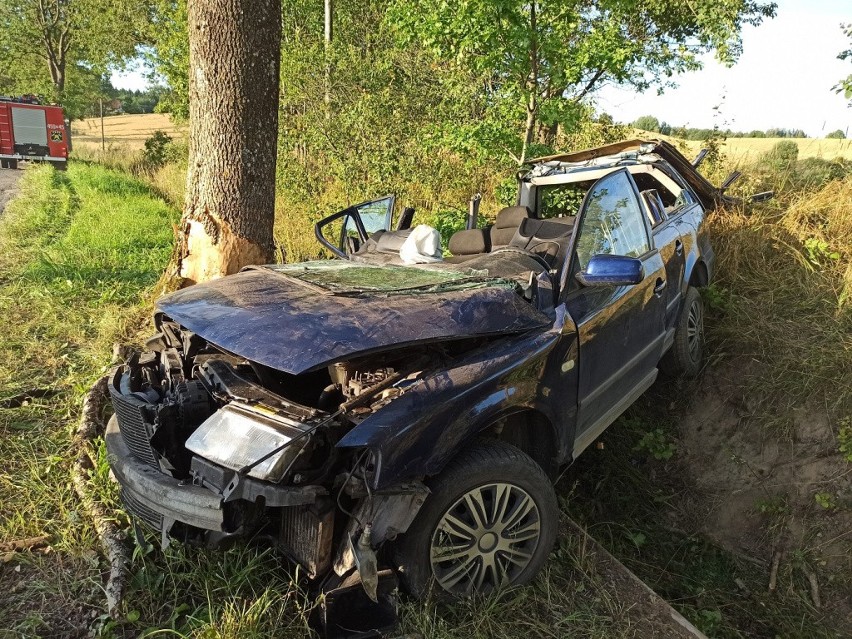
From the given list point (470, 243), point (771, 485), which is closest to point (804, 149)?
→ point (771, 485)

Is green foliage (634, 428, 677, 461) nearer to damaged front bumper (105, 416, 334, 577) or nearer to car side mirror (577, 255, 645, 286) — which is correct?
car side mirror (577, 255, 645, 286)

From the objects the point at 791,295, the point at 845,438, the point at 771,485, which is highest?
the point at 791,295

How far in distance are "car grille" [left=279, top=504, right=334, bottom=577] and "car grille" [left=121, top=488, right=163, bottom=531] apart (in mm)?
462

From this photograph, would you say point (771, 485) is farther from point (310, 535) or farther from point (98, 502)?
point (98, 502)

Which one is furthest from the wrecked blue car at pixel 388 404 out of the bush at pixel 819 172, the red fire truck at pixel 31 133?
the red fire truck at pixel 31 133

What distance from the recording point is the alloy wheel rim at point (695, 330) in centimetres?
449

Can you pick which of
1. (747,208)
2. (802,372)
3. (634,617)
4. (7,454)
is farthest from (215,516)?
(747,208)

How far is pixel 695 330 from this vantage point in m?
4.58

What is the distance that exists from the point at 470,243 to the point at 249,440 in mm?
2318

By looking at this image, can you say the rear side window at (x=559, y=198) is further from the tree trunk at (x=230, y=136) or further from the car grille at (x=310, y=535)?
the car grille at (x=310, y=535)

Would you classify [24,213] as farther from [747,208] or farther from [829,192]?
[829,192]

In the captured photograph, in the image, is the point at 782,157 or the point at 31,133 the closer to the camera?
Answer: the point at 782,157

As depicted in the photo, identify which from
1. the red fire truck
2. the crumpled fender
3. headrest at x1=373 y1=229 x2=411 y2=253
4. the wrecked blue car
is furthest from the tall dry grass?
the red fire truck

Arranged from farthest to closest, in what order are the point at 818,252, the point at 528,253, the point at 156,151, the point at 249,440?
the point at 156,151 → the point at 818,252 → the point at 528,253 → the point at 249,440
